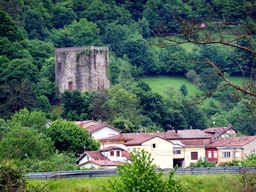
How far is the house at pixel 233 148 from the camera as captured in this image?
47969 mm

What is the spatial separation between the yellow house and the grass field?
22682 mm

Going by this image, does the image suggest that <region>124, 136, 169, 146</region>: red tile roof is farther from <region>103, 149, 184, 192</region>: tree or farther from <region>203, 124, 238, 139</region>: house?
<region>103, 149, 184, 192</region>: tree

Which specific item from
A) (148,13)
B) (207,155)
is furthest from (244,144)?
A: (148,13)

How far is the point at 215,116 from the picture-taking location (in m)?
74.7

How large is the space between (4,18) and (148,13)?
38.8 m

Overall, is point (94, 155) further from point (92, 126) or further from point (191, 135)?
point (92, 126)

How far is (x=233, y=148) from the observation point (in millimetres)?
48500

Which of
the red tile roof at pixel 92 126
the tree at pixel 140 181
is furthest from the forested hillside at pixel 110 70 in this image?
the tree at pixel 140 181

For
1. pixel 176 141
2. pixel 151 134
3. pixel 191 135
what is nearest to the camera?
pixel 176 141

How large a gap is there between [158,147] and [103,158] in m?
4.48

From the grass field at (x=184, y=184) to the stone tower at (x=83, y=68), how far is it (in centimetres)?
4233

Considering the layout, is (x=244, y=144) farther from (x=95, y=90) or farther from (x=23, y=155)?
(x=95, y=90)

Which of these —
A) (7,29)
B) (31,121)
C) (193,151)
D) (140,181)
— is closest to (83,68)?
(7,29)

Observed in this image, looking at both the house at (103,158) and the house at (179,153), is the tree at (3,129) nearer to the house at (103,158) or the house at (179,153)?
the house at (103,158)
